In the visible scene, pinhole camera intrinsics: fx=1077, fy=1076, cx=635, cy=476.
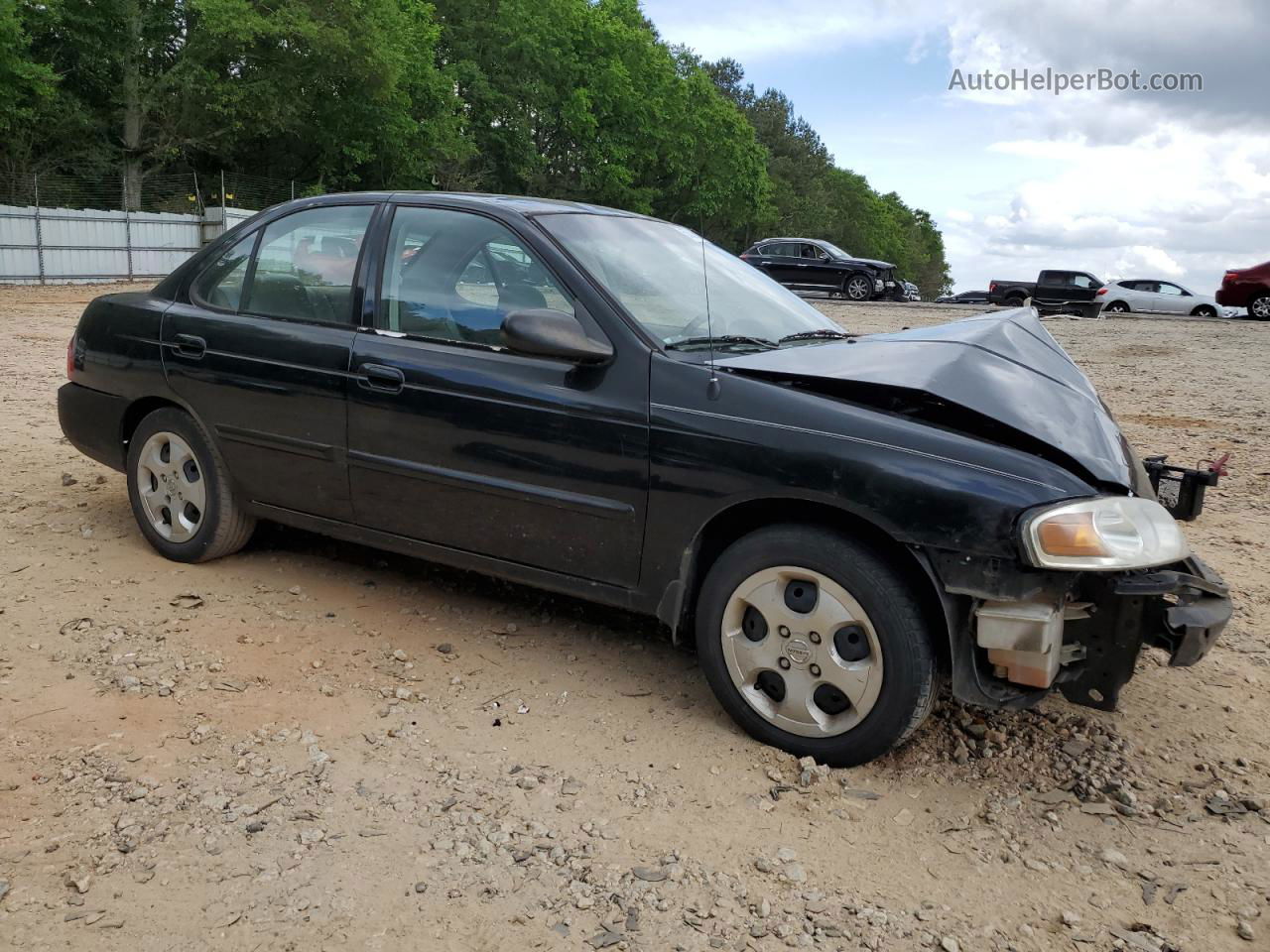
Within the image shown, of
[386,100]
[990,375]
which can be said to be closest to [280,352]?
[990,375]

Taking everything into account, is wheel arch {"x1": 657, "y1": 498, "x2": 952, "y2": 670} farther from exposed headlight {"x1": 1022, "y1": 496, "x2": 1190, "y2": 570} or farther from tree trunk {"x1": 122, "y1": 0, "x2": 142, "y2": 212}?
tree trunk {"x1": 122, "y1": 0, "x2": 142, "y2": 212}

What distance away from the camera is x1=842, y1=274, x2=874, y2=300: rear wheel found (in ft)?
101

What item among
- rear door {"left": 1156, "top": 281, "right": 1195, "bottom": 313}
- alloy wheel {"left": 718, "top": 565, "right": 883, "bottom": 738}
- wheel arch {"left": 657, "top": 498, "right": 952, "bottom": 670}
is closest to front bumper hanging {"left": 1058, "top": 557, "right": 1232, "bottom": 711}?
wheel arch {"left": 657, "top": 498, "right": 952, "bottom": 670}

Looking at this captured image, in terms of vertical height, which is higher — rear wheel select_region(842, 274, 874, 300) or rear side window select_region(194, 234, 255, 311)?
rear wheel select_region(842, 274, 874, 300)

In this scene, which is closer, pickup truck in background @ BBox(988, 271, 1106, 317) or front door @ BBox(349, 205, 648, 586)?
front door @ BBox(349, 205, 648, 586)

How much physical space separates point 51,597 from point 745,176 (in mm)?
53257

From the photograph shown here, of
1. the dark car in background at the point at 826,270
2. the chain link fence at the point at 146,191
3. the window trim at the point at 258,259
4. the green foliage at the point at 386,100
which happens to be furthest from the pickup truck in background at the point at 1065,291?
the window trim at the point at 258,259

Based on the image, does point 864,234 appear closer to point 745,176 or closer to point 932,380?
point 745,176

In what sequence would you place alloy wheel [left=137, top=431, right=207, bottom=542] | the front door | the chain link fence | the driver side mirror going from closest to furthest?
the driver side mirror, the front door, alloy wheel [left=137, top=431, right=207, bottom=542], the chain link fence

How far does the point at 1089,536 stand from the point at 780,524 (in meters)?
0.89

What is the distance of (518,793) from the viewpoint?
10.3 feet

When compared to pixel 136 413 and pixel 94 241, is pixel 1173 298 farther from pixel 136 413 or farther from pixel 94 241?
pixel 136 413

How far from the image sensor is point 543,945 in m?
2.49

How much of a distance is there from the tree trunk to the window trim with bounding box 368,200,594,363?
3159cm
